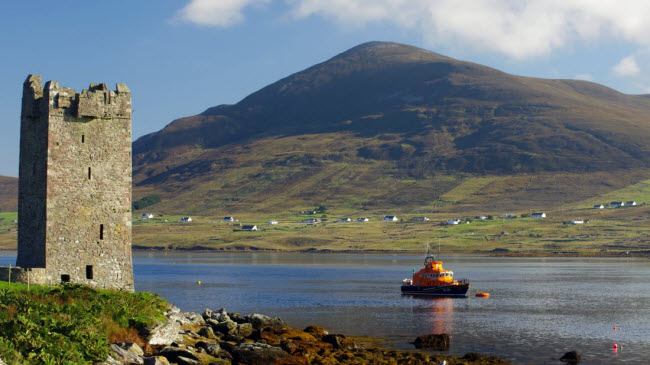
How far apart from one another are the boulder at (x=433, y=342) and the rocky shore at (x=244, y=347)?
2.76 metres

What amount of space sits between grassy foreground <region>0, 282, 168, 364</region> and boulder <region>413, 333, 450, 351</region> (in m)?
15.7

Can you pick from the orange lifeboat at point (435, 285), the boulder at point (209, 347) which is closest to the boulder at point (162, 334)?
the boulder at point (209, 347)

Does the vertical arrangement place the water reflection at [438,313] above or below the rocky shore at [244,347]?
below

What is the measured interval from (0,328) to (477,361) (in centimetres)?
2238

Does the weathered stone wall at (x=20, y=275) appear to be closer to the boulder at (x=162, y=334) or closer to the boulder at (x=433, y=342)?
the boulder at (x=162, y=334)

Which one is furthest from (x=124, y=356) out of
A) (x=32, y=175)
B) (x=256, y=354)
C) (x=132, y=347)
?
(x=32, y=175)

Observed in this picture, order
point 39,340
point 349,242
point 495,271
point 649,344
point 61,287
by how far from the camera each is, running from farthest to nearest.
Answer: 1. point 349,242
2. point 495,271
3. point 649,344
4. point 61,287
5. point 39,340

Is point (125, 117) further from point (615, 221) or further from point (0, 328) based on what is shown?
point (615, 221)

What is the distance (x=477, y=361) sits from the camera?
37.7 meters

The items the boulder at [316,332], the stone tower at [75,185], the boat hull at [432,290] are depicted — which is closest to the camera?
the stone tower at [75,185]

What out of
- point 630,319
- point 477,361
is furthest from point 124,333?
point 630,319

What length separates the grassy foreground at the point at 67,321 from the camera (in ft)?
75.0

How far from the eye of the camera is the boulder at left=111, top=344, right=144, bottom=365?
24.8 m

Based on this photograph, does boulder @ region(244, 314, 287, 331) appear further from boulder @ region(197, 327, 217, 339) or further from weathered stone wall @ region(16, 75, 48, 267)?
weathered stone wall @ region(16, 75, 48, 267)
